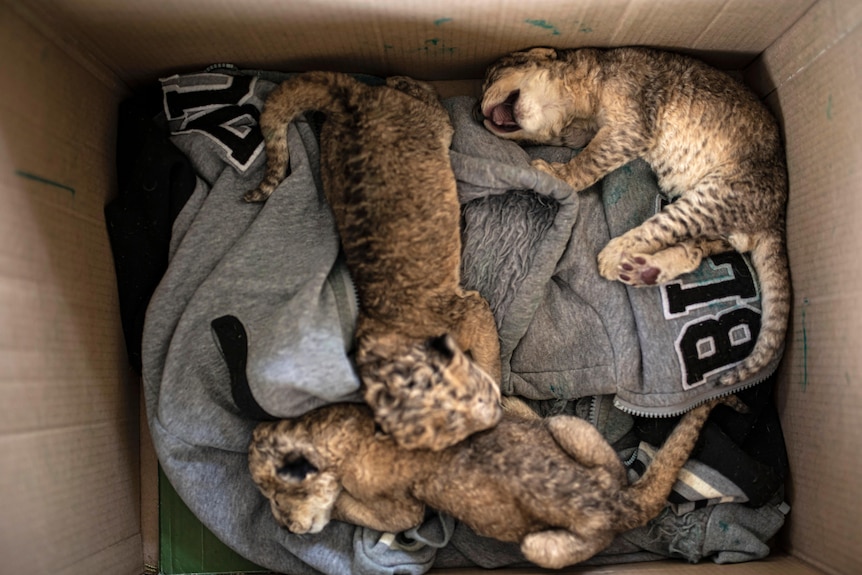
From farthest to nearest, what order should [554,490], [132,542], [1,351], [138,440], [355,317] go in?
[138,440] → [132,542] → [355,317] → [554,490] → [1,351]

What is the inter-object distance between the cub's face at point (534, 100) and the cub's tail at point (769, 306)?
0.93 m

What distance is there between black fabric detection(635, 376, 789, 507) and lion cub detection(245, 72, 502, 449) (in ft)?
2.97

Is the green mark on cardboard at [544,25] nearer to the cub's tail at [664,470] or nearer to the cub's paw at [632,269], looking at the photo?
the cub's paw at [632,269]

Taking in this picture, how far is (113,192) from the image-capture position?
8.76ft

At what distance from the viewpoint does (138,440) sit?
281cm

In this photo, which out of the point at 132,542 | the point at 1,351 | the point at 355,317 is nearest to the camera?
the point at 1,351

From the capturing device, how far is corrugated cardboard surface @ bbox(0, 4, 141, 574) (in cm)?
207

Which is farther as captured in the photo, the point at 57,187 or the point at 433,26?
the point at 433,26

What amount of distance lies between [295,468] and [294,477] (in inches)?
1.3

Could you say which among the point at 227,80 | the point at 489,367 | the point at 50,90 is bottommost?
the point at 489,367

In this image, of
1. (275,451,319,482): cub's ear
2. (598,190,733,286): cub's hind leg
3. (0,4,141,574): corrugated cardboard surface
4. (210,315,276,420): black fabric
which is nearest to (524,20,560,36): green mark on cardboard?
(598,190,733,286): cub's hind leg

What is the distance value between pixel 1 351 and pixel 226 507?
1.04 m

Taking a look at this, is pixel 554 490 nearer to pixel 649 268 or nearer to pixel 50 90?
pixel 649 268

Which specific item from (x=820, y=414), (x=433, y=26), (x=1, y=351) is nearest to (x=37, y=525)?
(x=1, y=351)
